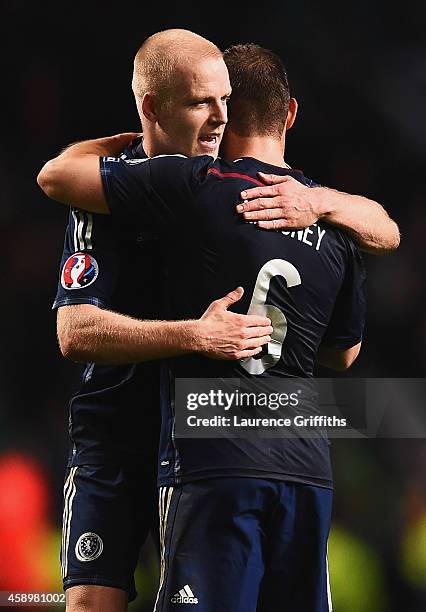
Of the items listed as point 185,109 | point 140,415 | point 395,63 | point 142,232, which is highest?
point 395,63

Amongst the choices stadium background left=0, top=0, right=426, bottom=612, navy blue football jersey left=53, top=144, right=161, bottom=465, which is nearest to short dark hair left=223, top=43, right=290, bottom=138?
navy blue football jersey left=53, top=144, right=161, bottom=465

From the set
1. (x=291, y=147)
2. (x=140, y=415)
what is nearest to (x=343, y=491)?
(x=291, y=147)

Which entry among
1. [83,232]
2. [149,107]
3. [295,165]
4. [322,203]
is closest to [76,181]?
[83,232]

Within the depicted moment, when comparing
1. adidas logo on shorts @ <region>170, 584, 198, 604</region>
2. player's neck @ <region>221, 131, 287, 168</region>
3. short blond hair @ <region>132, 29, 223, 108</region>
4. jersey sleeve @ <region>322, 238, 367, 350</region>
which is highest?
short blond hair @ <region>132, 29, 223, 108</region>

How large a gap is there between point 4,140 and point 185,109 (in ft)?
7.80

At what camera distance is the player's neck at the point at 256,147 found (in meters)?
1.95

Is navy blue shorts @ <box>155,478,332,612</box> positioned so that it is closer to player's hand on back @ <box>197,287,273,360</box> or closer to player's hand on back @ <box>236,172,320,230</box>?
player's hand on back @ <box>197,287,273,360</box>

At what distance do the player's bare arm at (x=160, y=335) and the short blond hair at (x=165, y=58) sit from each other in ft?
1.59

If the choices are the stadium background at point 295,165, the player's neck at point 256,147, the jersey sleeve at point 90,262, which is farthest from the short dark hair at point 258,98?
the stadium background at point 295,165

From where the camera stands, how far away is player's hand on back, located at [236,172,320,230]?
183 cm

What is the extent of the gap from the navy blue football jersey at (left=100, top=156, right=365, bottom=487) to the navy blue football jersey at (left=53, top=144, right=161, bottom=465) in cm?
7

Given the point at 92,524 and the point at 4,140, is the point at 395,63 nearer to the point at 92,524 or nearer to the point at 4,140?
the point at 4,140

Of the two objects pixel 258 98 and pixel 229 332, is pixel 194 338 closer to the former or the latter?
pixel 229 332

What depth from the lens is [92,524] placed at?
1945mm
